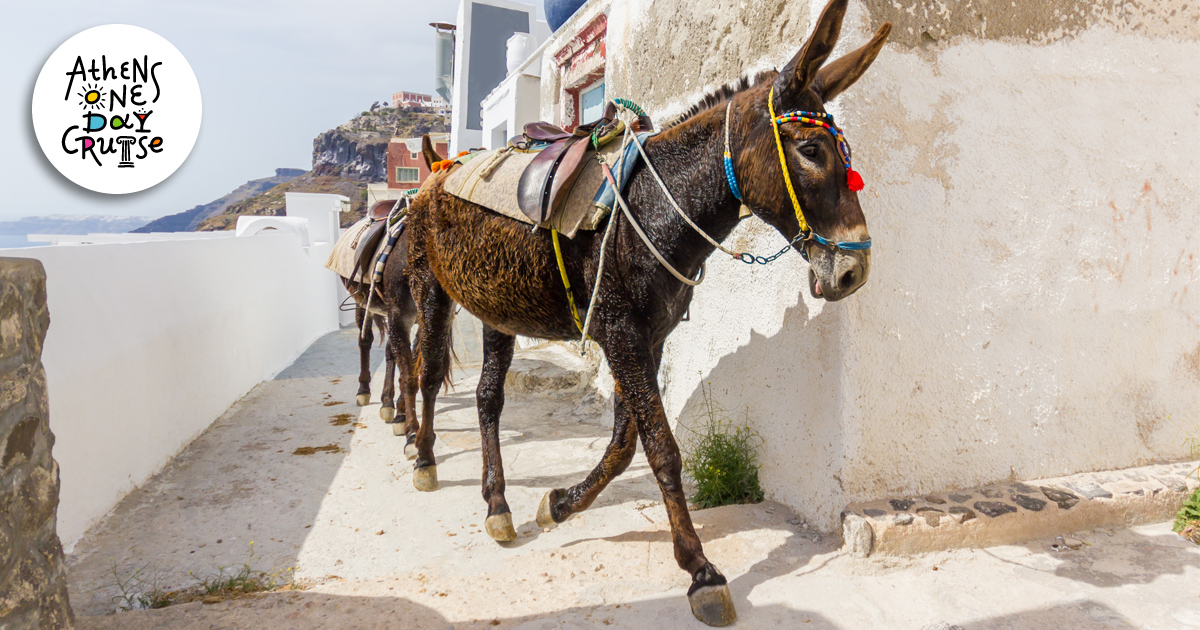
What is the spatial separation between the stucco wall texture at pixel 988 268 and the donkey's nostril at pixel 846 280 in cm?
77

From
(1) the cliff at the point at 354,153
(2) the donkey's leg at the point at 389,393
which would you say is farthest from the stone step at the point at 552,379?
(1) the cliff at the point at 354,153

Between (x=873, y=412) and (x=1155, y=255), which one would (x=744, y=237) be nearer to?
(x=873, y=412)

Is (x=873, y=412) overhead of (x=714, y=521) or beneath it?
overhead

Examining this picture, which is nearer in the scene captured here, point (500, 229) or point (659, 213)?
point (659, 213)

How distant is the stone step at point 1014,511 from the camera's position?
264 centimetres

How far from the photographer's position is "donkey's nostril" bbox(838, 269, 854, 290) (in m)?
1.95

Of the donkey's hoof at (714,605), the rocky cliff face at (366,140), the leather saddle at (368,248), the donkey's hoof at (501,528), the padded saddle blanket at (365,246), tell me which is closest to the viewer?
the donkey's hoof at (714,605)

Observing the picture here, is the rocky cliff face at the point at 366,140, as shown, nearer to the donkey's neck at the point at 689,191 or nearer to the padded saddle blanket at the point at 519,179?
the padded saddle blanket at the point at 519,179

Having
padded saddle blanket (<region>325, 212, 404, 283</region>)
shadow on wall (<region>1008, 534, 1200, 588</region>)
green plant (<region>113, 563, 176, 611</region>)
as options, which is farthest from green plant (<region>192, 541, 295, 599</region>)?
shadow on wall (<region>1008, 534, 1200, 588</region>)

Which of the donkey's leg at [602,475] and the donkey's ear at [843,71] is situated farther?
the donkey's leg at [602,475]

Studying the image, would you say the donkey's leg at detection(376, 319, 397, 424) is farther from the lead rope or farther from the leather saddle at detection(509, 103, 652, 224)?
the lead rope

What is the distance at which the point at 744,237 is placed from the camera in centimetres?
334

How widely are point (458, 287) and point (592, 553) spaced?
4.75 feet

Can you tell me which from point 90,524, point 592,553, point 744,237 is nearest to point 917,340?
point 744,237
